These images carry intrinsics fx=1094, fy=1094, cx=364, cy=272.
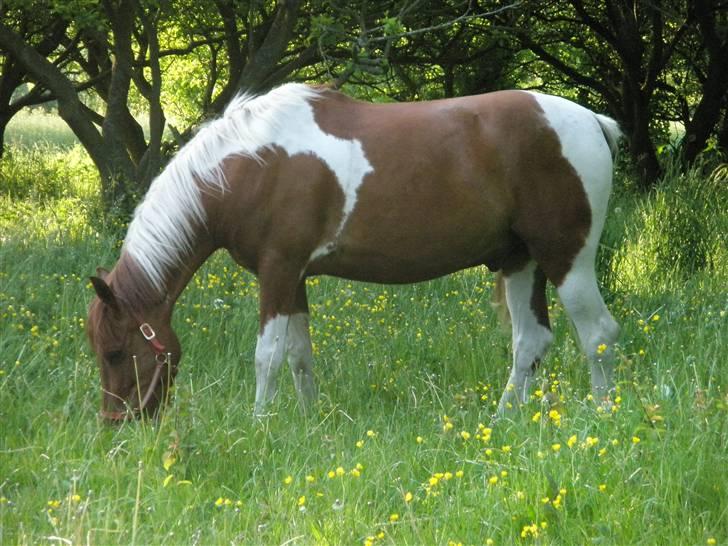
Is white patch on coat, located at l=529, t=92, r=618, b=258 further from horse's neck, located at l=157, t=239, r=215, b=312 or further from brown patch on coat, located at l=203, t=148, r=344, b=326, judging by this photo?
horse's neck, located at l=157, t=239, r=215, b=312

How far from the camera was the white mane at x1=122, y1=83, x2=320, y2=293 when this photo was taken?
5203mm

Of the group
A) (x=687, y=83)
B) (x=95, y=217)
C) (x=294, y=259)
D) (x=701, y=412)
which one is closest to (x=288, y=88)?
(x=294, y=259)

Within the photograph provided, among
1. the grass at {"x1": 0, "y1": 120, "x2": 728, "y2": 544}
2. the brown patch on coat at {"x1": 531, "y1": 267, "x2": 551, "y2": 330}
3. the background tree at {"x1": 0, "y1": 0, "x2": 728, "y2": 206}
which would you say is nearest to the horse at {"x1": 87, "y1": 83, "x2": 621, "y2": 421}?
the brown patch on coat at {"x1": 531, "y1": 267, "x2": 551, "y2": 330}

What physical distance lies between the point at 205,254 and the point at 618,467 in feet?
7.88

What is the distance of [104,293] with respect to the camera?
497 centimetres

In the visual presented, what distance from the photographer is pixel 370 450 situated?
4461 millimetres

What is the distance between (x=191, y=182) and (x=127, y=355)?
0.89 metres

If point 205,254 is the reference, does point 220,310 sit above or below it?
below

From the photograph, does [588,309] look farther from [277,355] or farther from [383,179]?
[277,355]

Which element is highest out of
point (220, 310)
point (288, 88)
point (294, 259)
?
point (288, 88)

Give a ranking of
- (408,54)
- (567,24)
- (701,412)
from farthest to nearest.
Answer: (567,24) → (408,54) → (701,412)

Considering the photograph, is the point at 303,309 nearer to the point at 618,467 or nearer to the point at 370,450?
the point at 370,450

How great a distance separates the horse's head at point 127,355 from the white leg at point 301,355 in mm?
716

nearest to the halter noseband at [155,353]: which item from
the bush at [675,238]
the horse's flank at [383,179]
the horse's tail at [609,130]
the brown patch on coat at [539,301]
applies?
the horse's flank at [383,179]
